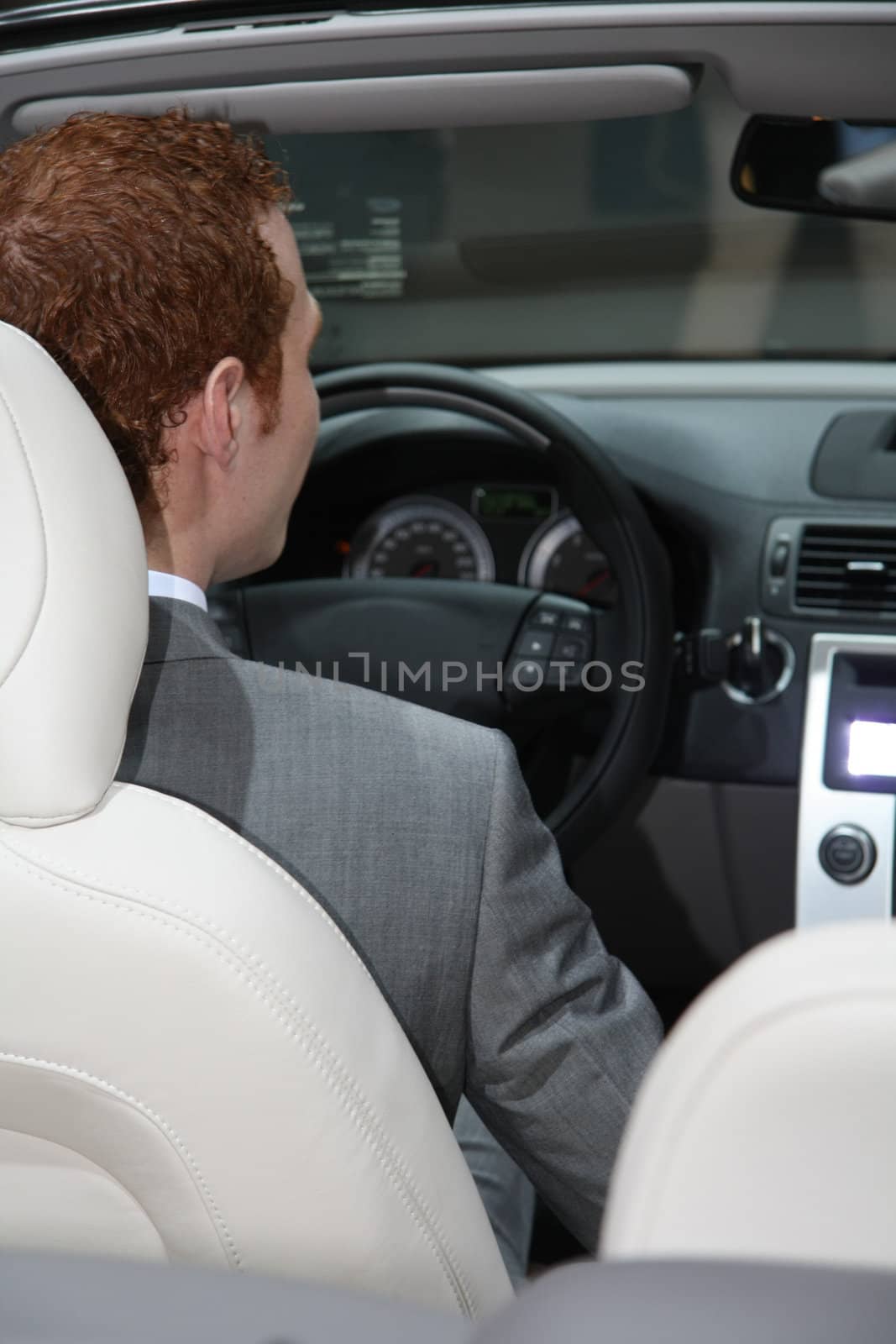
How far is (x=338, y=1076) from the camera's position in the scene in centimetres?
67

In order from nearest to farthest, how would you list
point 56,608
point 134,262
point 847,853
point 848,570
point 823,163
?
point 56,608 → point 134,262 → point 823,163 → point 847,853 → point 848,570

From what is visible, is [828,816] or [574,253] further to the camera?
[574,253]

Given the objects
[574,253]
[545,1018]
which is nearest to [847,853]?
[545,1018]

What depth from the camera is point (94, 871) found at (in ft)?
2.08

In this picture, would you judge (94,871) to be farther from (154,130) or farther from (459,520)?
(459,520)

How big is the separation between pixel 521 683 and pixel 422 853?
100cm

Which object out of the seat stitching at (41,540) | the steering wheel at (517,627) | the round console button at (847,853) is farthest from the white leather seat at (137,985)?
the round console button at (847,853)

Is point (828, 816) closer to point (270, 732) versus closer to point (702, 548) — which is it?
point (702, 548)

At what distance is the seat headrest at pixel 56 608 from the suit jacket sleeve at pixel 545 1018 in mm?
313

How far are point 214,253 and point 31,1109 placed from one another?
0.62 m

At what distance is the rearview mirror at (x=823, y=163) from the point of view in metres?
1.21

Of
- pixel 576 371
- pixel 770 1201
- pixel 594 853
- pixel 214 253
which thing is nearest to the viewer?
pixel 770 1201

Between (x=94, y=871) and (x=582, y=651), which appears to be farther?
(x=582, y=651)

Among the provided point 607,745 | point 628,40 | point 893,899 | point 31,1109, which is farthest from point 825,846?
point 31,1109
